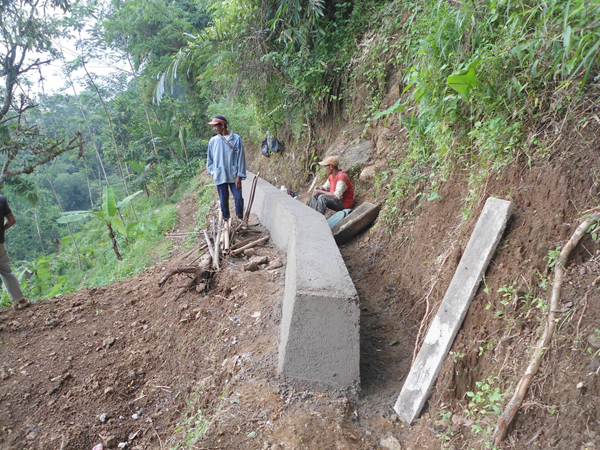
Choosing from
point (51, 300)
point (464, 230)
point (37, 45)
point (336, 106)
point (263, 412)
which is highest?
point (37, 45)

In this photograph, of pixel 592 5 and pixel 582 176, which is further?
pixel 582 176

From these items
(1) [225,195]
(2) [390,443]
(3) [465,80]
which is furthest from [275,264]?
(3) [465,80]

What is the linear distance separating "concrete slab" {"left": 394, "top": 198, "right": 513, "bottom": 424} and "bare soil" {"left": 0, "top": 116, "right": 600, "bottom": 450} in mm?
54

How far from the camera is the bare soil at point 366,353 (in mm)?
1803

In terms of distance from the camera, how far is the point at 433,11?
11.8 ft

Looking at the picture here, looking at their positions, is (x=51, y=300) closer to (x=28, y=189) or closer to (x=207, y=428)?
(x=207, y=428)

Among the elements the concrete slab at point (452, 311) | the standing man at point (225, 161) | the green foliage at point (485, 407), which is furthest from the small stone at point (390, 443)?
the standing man at point (225, 161)

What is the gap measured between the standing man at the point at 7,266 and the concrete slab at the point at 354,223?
449cm

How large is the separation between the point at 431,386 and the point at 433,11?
11.1 ft

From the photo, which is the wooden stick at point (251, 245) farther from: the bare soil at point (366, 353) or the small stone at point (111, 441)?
the small stone at point (111, 441)

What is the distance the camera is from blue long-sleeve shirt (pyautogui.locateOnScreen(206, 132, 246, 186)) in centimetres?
538

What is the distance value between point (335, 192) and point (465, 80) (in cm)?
316

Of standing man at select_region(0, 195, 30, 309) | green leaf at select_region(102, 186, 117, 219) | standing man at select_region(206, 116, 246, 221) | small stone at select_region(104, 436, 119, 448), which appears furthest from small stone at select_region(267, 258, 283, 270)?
green leaf at select_region(102, 186, 117, 219)

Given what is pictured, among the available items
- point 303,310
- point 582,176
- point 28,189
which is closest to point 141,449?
point 303,310
